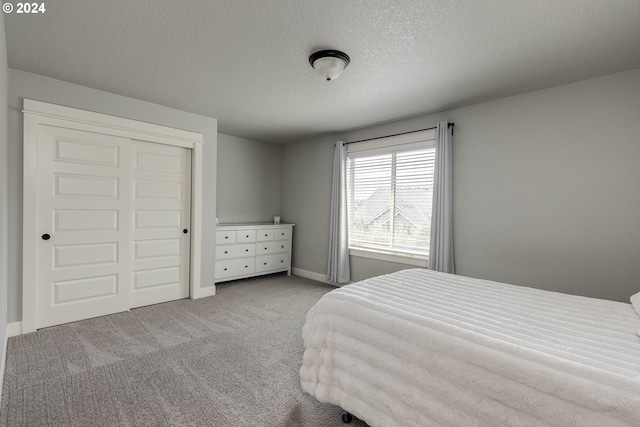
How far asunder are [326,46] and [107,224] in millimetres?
2990

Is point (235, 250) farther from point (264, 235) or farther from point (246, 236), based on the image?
point (264, 235)

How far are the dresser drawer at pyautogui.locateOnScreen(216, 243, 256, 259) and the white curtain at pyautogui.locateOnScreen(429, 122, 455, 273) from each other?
284 centimetres

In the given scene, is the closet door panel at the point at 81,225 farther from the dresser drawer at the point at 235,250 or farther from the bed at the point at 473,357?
the bed at the point at 473,357

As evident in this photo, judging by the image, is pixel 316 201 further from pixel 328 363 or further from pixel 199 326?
pixel 328 363

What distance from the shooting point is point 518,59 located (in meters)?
2.36

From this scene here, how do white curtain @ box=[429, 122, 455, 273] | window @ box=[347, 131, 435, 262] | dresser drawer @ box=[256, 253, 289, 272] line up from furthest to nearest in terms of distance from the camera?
dresser drawer @ box=[256, 253, 289, 272] < window @ box=[347, 131, 435, 262] < white curtain @ box=[429, 122, 455, 273]

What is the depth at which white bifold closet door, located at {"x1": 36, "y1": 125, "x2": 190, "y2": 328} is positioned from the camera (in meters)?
2.99

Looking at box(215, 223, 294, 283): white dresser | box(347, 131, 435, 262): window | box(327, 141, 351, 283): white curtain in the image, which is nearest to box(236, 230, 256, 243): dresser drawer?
box(215, 223, 294, 283): white dresser

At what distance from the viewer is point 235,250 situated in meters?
4.77

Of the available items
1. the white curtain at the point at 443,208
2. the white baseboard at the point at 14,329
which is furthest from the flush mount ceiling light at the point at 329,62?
the white baseboard at the point at 14,329

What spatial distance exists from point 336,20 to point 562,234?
276 centimetres

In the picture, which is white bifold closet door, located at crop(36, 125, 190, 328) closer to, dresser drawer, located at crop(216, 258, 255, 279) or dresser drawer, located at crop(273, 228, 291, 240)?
dresser drawer, located at crop(216, 258, 255, 279)

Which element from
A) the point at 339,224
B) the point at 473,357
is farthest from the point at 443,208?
the point at 473,357

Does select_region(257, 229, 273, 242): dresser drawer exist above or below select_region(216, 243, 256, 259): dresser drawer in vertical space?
above
